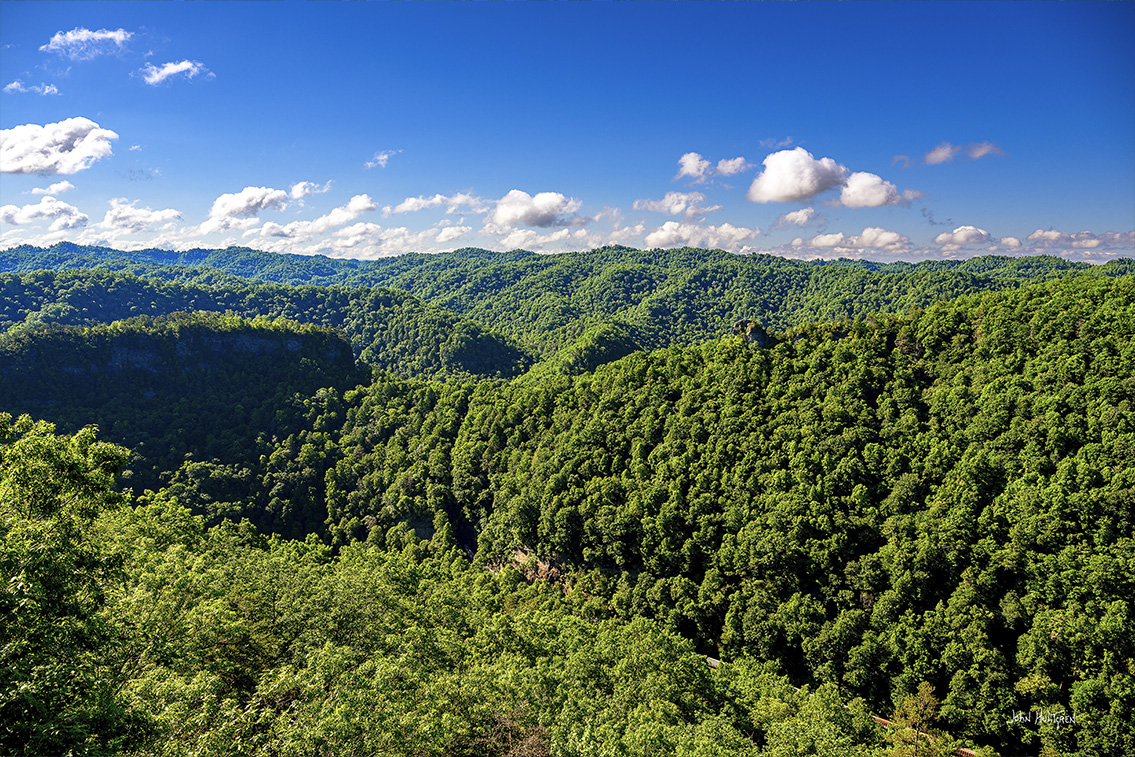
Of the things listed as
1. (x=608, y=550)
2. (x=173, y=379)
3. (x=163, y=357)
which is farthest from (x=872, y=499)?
(x=163, y=357)

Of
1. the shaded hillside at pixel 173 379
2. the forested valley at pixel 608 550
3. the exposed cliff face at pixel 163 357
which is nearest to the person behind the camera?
the forested valley at pixel 608 550

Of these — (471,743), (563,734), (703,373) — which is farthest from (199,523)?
(703,373)

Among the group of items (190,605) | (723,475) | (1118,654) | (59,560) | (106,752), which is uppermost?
(59,560)

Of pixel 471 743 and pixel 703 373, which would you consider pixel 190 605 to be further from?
pixel 703 373

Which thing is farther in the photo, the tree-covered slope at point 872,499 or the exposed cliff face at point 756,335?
the exposed cliff face at point 756,335

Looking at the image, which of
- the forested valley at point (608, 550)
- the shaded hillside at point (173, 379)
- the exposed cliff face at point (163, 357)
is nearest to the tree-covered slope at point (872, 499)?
the forested valley at point (608, 550)

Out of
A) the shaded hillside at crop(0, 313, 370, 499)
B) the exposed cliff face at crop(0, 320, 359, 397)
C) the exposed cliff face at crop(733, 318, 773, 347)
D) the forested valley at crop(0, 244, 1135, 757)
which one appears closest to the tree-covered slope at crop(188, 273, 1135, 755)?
the forested valley at crop(0, 244, 1135, 757)

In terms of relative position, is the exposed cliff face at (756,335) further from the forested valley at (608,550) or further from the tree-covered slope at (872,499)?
the tree-covered slope at (872,499)

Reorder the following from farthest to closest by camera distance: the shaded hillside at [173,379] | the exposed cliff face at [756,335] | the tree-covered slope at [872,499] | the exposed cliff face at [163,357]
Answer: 1. the exposed cliff face at [163,357]
2. the shaded hillside at [173,379]
3. the exposed cliff face at [756,335]
4. the tree-covered slope at [872,499]
